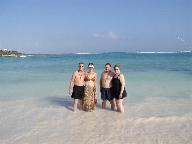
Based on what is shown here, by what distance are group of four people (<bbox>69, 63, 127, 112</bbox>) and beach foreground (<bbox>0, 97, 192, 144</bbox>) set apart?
1.12 ft

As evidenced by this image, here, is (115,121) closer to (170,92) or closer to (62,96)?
(62,96)

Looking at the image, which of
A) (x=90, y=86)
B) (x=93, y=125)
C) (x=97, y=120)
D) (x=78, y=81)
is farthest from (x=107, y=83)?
(x=93, y=125)

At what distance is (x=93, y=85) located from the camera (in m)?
8.24

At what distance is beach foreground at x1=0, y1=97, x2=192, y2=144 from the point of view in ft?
20.3

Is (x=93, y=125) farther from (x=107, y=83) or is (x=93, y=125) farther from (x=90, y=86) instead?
(x=107, y=83)

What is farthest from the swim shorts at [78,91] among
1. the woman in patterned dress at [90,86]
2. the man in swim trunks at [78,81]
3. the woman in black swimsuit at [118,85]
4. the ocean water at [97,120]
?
the woman in black swimsuit at [118,85]

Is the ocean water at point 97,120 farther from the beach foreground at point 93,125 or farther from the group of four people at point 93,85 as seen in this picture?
the group of four people at point 93,85

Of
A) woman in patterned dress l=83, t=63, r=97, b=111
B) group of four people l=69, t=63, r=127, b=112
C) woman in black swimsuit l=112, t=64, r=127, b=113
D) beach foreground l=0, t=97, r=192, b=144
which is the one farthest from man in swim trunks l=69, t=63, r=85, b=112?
woman in black swimsuit l=112, t=64, r=127, b=113

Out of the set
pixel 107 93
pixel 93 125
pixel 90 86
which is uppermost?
pixel 90 86

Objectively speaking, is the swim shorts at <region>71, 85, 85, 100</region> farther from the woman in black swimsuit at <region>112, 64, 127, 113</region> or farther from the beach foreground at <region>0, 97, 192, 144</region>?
the woman in black swimsuit at <region>112, 64, 127, 113</region>

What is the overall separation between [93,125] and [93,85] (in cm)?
136

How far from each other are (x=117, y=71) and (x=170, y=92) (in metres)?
4.62

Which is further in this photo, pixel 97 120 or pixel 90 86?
pixel 90 86

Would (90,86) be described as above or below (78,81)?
below
